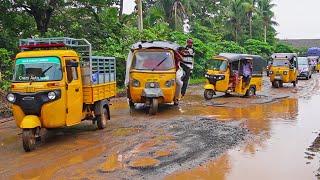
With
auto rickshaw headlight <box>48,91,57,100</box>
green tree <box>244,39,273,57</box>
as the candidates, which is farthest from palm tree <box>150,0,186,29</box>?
auto rickshaw headlight <box>48,91,57,100</box>

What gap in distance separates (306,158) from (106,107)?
19.9 ft

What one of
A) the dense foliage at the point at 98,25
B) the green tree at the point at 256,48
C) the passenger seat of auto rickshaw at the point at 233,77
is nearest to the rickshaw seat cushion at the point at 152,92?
the dense foliage at the point at 98,25

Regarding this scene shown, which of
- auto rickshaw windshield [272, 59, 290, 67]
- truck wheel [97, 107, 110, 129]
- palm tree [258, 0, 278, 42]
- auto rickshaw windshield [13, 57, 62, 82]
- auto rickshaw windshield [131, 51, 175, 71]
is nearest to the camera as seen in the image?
auto rickshaw windshield [13, 57, 62, 82]

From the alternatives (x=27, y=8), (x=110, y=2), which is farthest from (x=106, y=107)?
(x=110, y=2)

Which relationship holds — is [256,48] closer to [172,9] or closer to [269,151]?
[172,9]

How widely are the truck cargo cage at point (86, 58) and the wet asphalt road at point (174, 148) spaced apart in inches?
58.4

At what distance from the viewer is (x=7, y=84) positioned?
1784 centimetres

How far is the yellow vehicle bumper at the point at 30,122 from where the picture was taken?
10.1 m

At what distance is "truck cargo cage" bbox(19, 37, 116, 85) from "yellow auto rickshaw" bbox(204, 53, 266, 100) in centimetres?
830

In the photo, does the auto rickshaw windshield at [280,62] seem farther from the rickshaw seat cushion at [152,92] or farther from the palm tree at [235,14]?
the palm tree at [235,14]

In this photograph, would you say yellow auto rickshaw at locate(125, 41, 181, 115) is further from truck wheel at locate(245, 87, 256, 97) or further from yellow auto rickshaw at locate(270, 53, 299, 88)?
yellow auto rickshaw at locate(270, 53, 299, 88)

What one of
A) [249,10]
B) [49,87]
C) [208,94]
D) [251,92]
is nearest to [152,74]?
[208,94]

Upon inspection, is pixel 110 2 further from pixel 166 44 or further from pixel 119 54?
pixel 166 44

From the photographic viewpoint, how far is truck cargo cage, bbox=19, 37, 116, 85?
11.6m
